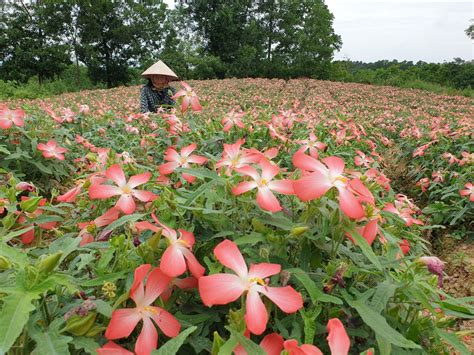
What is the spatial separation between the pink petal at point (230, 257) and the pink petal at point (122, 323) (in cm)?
15

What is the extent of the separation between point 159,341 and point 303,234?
0.98 feet

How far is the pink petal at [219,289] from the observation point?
0.56 meters

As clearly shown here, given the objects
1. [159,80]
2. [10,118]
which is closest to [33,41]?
[159,80]

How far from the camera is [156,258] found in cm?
71

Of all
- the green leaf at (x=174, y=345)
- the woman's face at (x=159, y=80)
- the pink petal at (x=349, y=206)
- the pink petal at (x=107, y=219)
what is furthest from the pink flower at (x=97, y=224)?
the woman's face at (x=159, y=80)

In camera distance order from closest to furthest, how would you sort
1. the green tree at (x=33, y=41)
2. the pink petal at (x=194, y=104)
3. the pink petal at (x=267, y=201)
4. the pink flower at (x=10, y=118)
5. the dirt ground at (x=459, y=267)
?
the pink petal at (x=267, y=201), the pink petal at (x=194, y=104), the pink flower at (x=10, y=118), the dirt ground at (x=459, y=267), the green tree at (x=33, y=41)

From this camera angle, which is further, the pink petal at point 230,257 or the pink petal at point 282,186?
the pink petal at point 282,186

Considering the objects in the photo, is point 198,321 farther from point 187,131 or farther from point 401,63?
point 401,63

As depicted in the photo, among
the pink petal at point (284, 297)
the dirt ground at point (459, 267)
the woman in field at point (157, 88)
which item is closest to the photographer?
the pink petal at point (284, 297)

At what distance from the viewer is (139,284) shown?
0.60 m

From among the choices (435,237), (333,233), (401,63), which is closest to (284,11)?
(401,63)

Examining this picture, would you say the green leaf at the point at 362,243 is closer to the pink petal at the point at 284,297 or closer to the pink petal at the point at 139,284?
the pink petal at the point at 284,297

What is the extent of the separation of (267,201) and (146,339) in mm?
295

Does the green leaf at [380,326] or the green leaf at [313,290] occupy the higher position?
the green leaf at [313,290]
